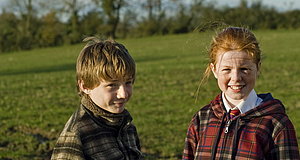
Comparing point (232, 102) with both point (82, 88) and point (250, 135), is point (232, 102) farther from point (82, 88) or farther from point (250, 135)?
point (82, 88)

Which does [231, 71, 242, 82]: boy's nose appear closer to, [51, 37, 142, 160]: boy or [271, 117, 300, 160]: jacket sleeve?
[271, 117, 300, 160]: jacket sleeve

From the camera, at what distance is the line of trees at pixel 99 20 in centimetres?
4184

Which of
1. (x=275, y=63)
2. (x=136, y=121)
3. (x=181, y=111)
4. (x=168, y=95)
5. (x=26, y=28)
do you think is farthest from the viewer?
(x=26, y=28)

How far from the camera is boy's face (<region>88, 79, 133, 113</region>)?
2.68 metres

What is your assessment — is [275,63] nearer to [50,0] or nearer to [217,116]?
[217,116]

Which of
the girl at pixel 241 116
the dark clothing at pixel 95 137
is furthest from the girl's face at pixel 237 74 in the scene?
the dark clothing at pixel 95 137

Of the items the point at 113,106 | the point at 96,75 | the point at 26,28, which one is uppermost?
the point at 96,75

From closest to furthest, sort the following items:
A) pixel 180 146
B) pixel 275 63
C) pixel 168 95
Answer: pixel 180 146 → pixel 168 95 → pixel 275 63

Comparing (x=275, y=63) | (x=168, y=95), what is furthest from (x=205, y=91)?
(x=275, y=63)

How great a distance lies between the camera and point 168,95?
10.4 m

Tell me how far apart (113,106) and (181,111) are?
5822mm

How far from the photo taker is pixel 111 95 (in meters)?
2.68

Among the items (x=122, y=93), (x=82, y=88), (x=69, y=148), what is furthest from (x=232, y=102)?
(x=69, y=148)

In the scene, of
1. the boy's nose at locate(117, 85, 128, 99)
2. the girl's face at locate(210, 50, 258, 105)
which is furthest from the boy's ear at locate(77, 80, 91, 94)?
the girl's face at locate(210, 50, 258, 105)
